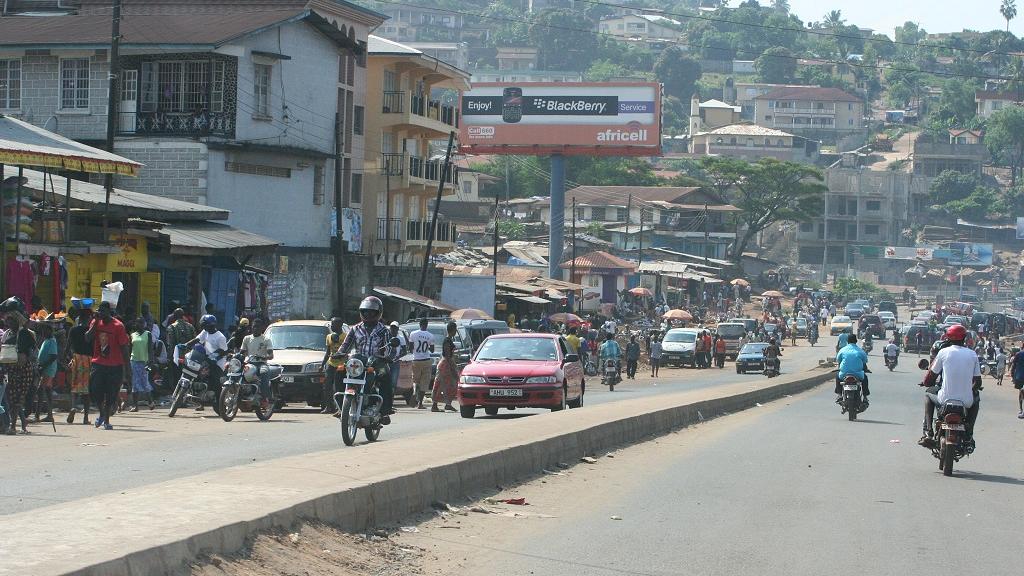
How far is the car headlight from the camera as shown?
598 inches

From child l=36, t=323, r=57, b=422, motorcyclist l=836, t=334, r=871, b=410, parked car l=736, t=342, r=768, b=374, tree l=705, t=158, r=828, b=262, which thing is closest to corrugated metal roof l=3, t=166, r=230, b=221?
child l=36, t=323, r=57, b=422

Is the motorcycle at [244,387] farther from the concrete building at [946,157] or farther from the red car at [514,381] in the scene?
the concrete building at [946,157]

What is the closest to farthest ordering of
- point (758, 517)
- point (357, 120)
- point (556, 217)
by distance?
point (758, 517), point (357, 120), point (556, 217)

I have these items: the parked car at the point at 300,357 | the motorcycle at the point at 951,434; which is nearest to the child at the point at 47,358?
the parked car at the point at 300,357

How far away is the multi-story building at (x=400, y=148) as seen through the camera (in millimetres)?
56438

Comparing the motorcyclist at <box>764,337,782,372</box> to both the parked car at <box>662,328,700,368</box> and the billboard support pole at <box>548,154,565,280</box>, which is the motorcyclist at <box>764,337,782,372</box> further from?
the billboard support pole at <box>548,154,565,280</box>

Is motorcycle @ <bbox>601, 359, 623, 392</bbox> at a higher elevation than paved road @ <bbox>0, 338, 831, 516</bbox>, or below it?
below

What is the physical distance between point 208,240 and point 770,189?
292 ft

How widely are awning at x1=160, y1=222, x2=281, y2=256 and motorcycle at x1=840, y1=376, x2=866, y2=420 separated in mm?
13423

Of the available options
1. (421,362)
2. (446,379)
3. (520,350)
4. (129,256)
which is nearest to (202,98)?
(129,256)

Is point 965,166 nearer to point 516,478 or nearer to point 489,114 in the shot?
point 489,114

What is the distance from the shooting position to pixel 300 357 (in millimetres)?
25484

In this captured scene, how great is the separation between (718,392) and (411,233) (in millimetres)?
30544

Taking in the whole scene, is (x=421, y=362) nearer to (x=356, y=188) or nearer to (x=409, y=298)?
(x=409, y=298)
